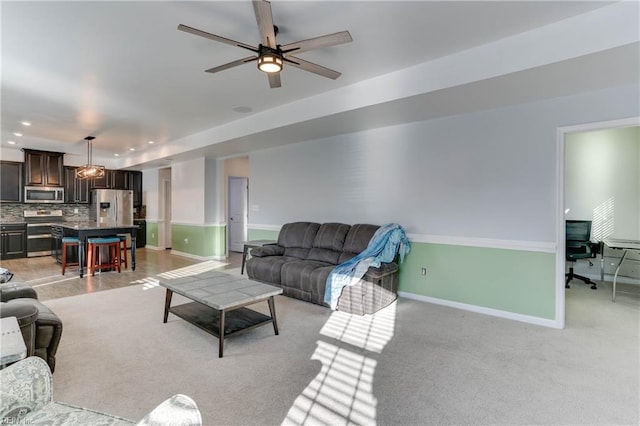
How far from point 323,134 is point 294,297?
2.59 metres

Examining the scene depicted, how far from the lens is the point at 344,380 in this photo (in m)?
2.35

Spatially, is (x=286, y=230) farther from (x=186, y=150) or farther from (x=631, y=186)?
(x=631, y=186)

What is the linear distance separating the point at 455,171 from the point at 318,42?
2614 millimetres

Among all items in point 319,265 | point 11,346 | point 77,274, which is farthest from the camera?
point 77,274

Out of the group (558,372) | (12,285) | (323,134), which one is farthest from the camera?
(323,134)

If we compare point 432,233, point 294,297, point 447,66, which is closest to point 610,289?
point 432,233

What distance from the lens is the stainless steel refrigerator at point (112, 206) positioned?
8.56 meters

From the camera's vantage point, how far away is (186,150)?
6.75 m

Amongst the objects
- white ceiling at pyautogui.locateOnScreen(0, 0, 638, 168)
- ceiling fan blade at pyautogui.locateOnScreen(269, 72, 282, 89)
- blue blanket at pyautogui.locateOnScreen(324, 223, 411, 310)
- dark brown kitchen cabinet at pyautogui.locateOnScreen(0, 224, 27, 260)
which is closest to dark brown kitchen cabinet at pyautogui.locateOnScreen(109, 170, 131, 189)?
A: dark brown kitchen cabinet at pyautogui.locateOnScreen(0, 224, 27, 260)

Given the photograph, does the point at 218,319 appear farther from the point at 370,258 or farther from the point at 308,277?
the point at 370,258

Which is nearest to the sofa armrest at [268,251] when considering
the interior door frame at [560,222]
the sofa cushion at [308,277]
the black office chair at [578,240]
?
the sofa cushion at [308,277]

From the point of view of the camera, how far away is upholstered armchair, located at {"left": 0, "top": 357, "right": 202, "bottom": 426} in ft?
3.59

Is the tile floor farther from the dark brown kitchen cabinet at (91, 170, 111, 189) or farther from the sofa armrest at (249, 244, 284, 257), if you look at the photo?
the dark brown kitchen cabinet at (91, 170, 111, 189)

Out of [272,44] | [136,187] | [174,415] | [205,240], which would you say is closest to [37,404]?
[174,415]
